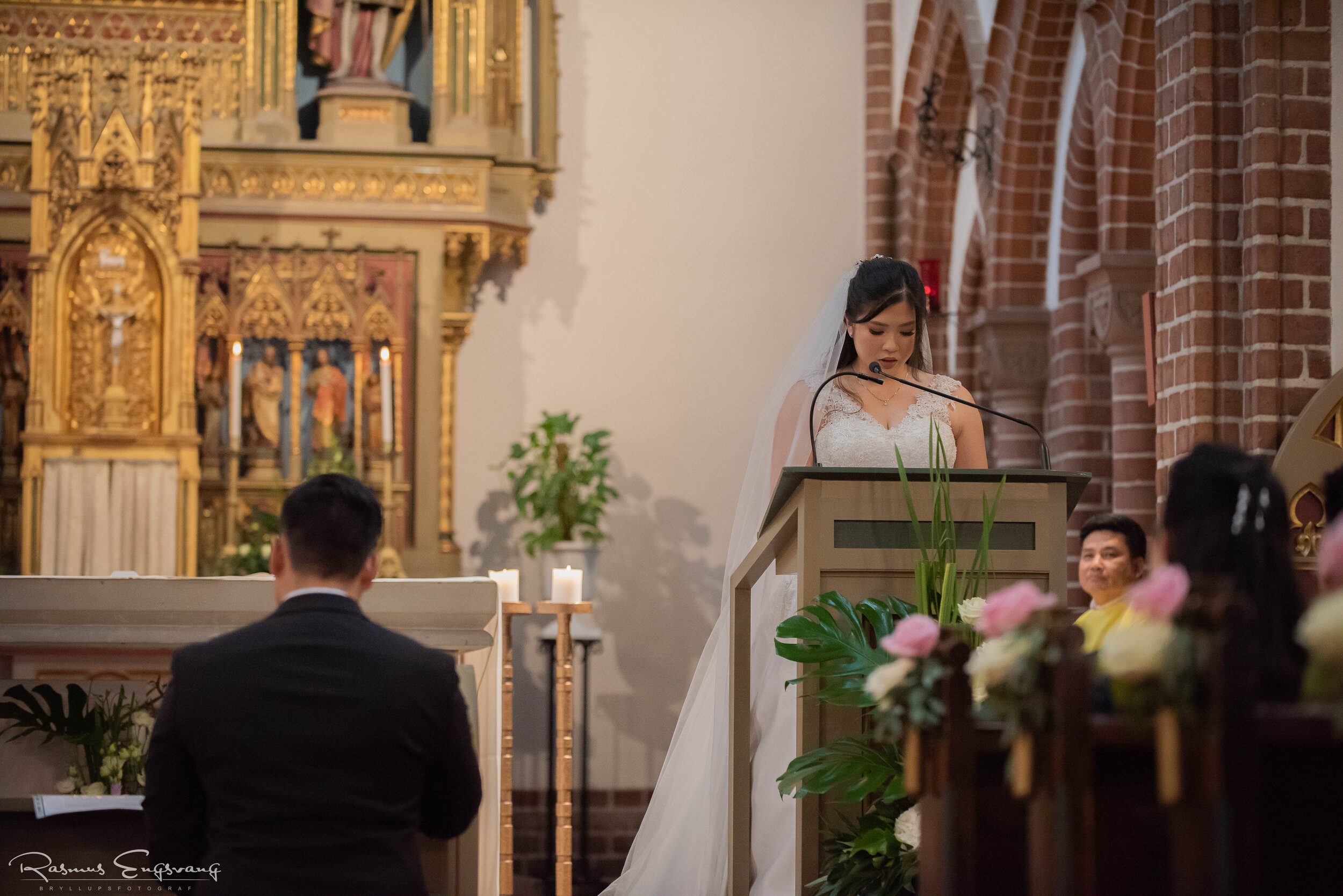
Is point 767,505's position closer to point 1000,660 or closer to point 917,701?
point 917,701

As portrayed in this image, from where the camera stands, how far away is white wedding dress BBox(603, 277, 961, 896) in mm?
3713

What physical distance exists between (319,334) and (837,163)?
3277 mm

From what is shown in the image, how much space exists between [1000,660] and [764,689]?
2.17 metres

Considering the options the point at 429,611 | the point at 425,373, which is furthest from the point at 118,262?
the point at 429,611

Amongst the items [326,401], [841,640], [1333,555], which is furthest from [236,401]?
[1333,555]

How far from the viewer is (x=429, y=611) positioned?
143 inches

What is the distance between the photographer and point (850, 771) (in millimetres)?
2805

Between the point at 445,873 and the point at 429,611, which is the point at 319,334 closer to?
the point at 429,611

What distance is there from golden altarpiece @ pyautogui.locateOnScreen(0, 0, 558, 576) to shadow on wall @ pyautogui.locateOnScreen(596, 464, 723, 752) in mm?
1024

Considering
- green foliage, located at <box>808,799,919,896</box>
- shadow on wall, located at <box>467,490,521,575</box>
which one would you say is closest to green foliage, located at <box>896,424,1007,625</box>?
green foliage, located at <box>808,799,919,896</box>

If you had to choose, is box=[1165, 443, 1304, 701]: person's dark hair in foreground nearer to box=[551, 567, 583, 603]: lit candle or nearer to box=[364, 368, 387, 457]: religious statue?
box=[551, 567, 583, 603]: lit candle

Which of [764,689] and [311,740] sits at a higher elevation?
[311,740]

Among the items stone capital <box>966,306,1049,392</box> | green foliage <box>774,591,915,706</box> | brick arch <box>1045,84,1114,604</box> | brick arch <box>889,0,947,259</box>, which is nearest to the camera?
green foliage <box>774,591,915,706</box>

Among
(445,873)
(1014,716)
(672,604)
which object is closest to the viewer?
(1014,716)
